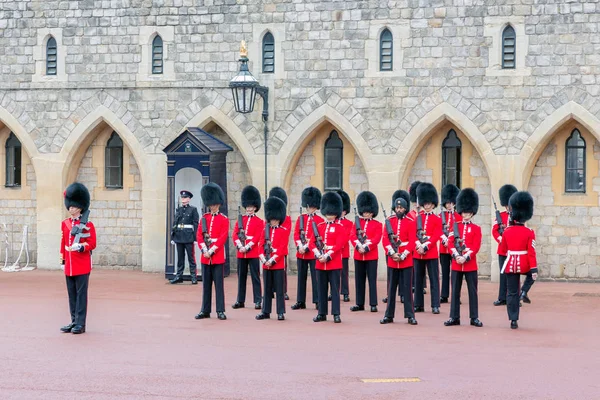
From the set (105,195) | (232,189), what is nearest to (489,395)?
(232,189)

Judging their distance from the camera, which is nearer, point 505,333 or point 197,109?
point 505,333

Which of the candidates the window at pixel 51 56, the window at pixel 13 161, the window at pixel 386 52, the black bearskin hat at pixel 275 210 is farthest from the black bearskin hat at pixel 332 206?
the window at pixel 13 161

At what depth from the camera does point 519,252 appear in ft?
35.2

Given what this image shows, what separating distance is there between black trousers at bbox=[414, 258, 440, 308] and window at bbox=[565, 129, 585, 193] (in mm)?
3417

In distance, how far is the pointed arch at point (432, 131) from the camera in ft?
49.0

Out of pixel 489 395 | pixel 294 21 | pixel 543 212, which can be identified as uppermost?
pixel 294 21

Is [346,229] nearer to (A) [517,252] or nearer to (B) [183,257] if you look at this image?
(A) [517,252]

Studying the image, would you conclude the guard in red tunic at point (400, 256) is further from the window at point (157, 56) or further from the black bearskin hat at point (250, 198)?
the window at point (157, 56)

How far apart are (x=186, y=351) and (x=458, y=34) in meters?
7.34

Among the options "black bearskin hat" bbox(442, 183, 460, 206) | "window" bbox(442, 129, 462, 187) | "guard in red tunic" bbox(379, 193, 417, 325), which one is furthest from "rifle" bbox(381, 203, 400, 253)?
"window" bbox(442, 129, 462, 187)

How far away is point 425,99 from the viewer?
49.6 ft

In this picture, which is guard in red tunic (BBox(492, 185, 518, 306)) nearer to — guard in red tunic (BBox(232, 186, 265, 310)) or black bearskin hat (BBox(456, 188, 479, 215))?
black bearskin hat (BBox(456, 188, 479, 215))

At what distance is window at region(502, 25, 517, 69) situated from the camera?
14.9 metres

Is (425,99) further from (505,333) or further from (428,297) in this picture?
(505,333)
